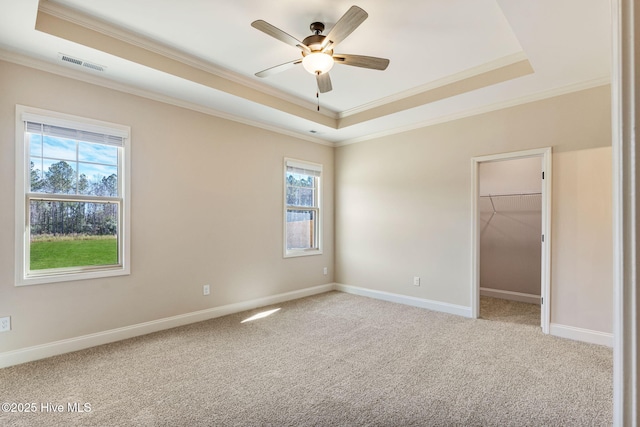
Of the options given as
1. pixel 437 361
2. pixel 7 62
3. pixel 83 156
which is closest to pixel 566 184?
pixel 437 361

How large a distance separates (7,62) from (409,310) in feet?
16.7

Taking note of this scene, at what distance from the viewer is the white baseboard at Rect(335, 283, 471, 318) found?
424 cm

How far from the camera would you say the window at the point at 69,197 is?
286cm

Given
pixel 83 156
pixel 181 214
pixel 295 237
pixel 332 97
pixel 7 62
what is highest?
pixel 332 97

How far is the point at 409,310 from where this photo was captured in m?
4.45

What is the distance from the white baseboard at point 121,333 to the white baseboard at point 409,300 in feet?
3.96

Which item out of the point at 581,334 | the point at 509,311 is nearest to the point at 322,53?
the point at 581,334

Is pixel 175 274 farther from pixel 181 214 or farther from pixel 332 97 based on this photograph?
pixel 332 97

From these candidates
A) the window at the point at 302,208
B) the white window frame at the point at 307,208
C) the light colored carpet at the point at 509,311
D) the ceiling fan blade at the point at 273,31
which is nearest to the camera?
the ceiling fan blade at the point at 273,31

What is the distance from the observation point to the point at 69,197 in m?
3.10

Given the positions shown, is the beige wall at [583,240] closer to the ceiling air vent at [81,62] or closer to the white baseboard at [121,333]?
the white baseboard at [121,333]

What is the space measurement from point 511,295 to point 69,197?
6.07 m

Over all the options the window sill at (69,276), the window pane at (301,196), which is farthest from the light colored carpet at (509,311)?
the window sill at (69,276)

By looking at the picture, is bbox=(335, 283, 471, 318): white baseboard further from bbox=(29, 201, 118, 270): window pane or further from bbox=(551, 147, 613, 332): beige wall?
bbox=(29, 201, 118, 270): window pane
